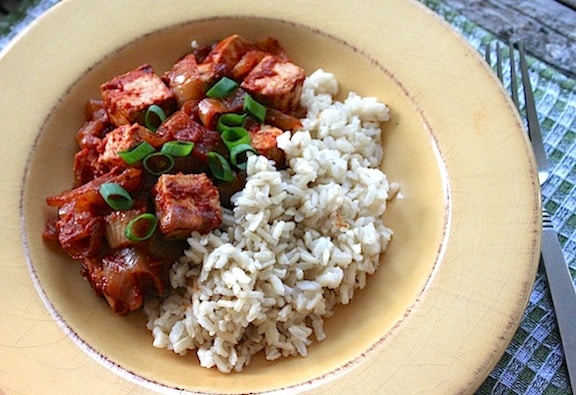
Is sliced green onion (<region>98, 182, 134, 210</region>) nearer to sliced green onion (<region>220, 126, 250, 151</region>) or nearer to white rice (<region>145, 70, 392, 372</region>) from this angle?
Result: white rice (<region>145, 70, 392, 372</region>)

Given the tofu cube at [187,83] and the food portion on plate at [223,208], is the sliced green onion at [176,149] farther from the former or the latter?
the tofu cube at [187,83]

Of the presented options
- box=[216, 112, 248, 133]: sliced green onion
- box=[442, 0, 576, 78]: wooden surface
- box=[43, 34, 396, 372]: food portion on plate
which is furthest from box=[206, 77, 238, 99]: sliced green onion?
box=[442, 0, 576, 78]: wooden surface

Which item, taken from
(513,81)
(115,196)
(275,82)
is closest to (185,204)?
(115,196)

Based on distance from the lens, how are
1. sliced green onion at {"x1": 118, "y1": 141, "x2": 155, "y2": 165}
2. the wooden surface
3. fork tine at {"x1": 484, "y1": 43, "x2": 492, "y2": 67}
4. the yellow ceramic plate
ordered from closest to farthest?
the yellow ceramic plate
sliced green onion at {"x1": 118, "y1": 141, "x2": 155, "y2": 165}
fork tine at {"x1": 484, "y1": 43, "x2": 492, "y2": 67}
the wooden surface

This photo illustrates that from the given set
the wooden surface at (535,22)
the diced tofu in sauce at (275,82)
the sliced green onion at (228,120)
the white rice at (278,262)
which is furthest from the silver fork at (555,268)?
the sliced green onion at (228,120)

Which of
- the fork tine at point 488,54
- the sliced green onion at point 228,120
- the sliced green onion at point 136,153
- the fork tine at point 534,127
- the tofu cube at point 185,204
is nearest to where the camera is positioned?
the tofu cube at point 185,204

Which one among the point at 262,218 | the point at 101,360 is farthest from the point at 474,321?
the point at 101,360
